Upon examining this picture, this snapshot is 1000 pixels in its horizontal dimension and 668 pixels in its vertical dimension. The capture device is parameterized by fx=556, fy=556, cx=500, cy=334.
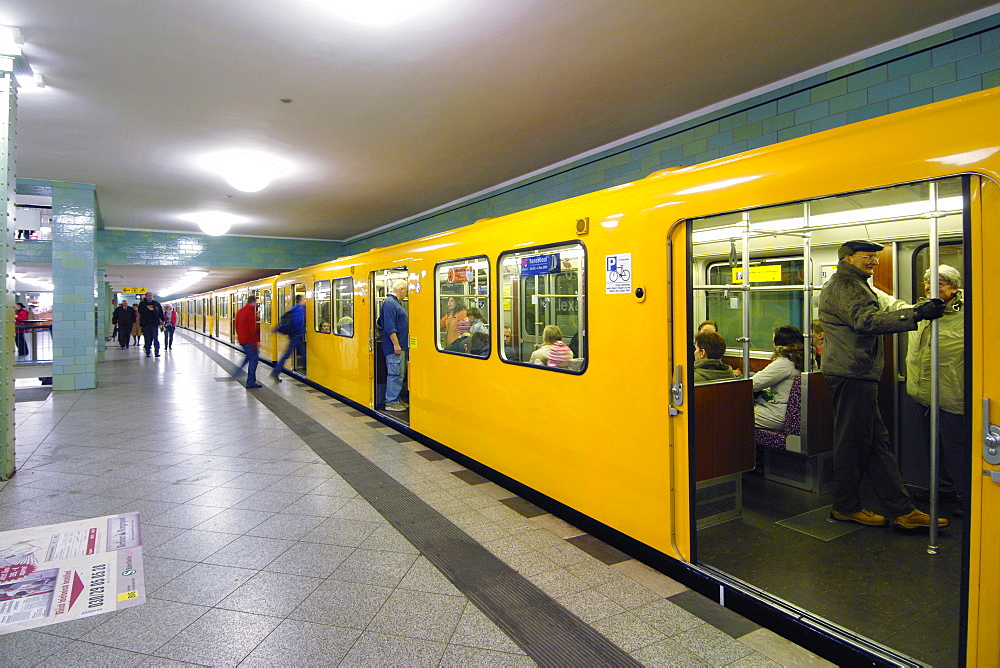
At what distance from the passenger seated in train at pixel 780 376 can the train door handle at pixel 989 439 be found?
2.58m

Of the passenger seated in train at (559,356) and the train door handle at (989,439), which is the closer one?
the train door handle at (989,439)

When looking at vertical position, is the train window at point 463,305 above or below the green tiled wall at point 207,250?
below

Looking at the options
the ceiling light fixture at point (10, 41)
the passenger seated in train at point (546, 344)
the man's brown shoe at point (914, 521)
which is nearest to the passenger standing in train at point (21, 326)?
the ceiling light fixture at point (10, 41)

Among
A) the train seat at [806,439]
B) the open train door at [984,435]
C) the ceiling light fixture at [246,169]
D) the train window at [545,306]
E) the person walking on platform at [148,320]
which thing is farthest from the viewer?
the person walking on platform at [148,320]

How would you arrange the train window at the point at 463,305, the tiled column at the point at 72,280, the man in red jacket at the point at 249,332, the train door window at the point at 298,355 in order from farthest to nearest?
the train door window at the point at 298,355
the man in red jacket at the point at 249,332
the tiled column at the point at 72,280
the train window at the point at 463,305

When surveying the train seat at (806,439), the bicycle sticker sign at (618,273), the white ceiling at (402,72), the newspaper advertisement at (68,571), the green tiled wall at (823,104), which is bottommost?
the newspaper advertisement at (68,571)

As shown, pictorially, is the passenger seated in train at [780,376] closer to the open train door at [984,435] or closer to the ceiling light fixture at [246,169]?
the open train door at [984,435]

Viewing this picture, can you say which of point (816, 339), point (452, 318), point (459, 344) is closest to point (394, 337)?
point (452, 318)

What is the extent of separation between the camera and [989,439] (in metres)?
1.89

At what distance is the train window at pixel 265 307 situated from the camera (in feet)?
44.1

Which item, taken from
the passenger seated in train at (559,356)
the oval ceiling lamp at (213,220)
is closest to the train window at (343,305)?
the oval ceiling lamp at (213,220)

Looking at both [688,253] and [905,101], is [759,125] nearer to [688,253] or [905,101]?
[905,101]

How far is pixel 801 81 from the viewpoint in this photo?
16.0ft

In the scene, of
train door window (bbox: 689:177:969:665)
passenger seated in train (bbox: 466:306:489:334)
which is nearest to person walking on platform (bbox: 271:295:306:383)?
passenger seated in train (bbox: 466:306:489:334)
